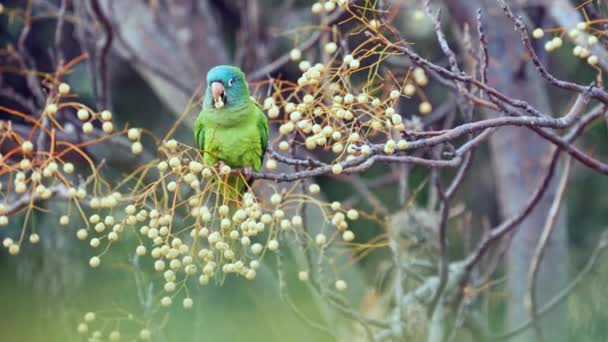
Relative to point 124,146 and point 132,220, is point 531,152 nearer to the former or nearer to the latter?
point 124,146

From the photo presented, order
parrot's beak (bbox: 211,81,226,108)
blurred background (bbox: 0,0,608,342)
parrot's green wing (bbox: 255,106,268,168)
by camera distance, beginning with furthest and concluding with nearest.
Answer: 1. blurred background (bbox: 0,0,608,342)
2. parrot's green wing (bbox: 255,106,268,168)
3. parrot's beak (bbox: 211,81,226,108)

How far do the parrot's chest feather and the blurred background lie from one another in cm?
35

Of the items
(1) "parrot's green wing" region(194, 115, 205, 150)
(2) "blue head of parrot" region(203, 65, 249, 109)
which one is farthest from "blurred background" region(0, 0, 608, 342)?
(1) "parrot's green wing" region(194, 115, 205, 150)

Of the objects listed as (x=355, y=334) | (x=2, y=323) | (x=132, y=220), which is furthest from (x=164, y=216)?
(x=355, y=334)

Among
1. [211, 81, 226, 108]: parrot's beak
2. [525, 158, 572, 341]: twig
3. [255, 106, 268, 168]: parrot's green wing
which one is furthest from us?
[525, 158, 572, 341]: twig

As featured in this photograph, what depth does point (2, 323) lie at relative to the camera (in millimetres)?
2539

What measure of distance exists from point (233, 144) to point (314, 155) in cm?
176

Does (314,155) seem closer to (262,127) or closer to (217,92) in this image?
(262,127)

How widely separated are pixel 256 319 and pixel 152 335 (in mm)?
1127

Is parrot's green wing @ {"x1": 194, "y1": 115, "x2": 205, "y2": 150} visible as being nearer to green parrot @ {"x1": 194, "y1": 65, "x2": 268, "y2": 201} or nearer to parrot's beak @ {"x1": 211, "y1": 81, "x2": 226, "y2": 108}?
green parrot @ {"x1": 194, "y1": 65, "x2": 268, "y2": 201}

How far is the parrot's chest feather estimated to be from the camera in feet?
7.84

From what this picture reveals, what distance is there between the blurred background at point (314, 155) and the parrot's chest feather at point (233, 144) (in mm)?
348

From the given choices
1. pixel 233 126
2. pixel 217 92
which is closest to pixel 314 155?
pixel 233 126

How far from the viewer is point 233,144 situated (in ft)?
7.88
